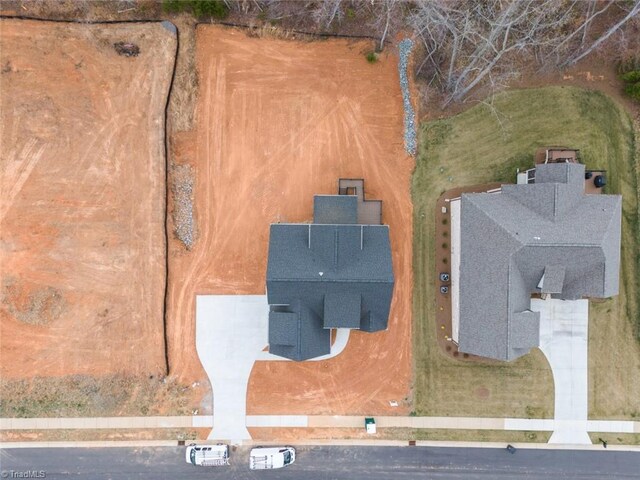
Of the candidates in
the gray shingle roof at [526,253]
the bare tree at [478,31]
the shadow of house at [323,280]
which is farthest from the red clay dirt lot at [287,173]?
the gray shingle roof at [526,253]

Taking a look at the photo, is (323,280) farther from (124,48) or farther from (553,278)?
(124,48)

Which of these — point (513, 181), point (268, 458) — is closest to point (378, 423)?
point (268, 458)

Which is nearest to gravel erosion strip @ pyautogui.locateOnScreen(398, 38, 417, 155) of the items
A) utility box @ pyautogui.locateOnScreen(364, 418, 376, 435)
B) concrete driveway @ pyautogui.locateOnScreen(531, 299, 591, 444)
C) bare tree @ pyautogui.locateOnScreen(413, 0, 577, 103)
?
bare tree @ pyautogui.locateOnScreen(413, 0, 577, 103)

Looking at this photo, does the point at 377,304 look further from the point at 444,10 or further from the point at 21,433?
the point at 21,433

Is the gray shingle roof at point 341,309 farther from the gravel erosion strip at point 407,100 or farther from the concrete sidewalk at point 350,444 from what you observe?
the gravel erosion strip at point 407,100

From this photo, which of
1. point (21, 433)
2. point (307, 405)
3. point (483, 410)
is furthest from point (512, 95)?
point (21, 433)

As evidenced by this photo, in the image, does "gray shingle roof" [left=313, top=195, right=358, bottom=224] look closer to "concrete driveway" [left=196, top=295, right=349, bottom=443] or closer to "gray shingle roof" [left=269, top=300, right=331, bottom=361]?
"gray shingle roof" [left=269, top=300, right=331, bottom=361]

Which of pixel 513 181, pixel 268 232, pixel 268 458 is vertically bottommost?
pixel 268 458

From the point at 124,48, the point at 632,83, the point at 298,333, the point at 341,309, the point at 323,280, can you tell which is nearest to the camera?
the point at 323,280
